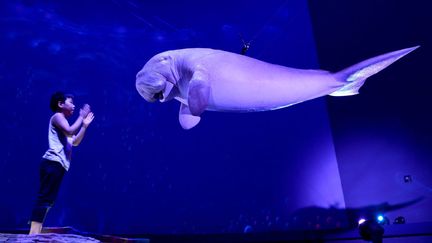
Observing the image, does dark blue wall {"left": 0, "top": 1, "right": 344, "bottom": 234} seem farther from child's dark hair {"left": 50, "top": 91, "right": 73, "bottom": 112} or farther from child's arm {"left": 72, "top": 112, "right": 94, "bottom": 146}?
child's dark hair {"left": 50, "top": 91, "right": 73, "bottom": 112}

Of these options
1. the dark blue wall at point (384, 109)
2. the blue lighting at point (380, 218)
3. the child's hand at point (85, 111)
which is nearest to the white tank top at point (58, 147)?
the child's hand at point (85, 111)

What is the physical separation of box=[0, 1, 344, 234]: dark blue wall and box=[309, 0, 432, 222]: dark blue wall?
2.92ft

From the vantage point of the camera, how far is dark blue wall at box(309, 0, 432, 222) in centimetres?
562

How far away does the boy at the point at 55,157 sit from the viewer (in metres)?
3.27

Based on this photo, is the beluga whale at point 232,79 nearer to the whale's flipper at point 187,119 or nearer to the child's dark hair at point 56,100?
the whale's flipper at point 187,119

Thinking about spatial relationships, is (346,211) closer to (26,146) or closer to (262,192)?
(262,192)

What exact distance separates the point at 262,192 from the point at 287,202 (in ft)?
2.32

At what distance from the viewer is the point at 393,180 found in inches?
239

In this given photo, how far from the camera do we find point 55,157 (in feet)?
11.4

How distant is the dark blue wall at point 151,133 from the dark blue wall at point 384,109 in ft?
2.92

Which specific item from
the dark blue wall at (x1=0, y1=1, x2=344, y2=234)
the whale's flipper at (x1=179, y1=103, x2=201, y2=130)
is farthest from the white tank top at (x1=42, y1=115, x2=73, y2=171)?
the dark blue wall at (x1=0, y1=1, x2=344, y2=234)

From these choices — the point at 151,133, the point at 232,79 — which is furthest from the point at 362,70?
the point at 151,133

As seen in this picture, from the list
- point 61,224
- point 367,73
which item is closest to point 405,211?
point 367,73

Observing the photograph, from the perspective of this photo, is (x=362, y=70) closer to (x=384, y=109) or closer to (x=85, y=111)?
(x=85, y=111)
